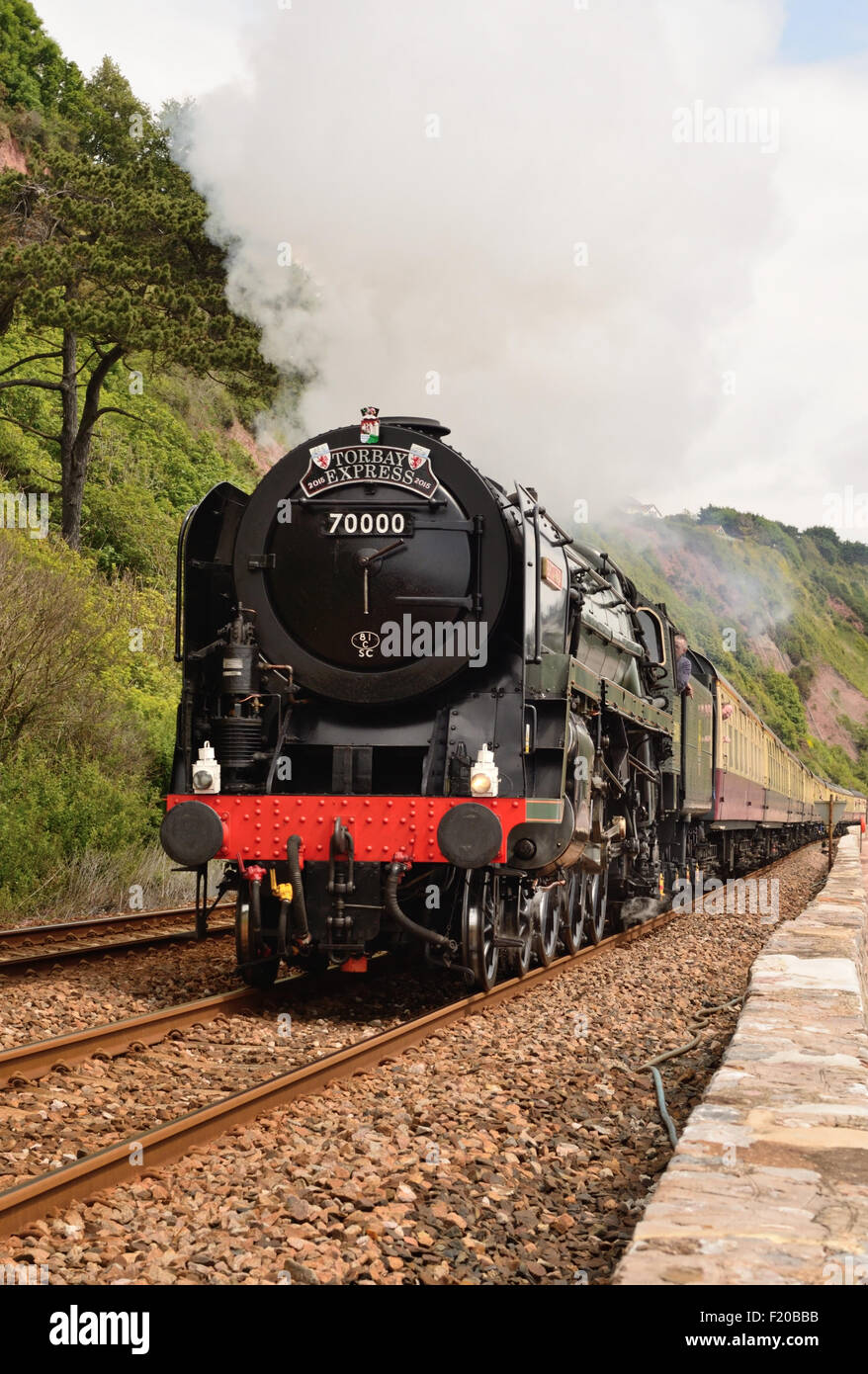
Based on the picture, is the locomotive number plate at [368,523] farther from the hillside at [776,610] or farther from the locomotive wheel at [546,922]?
the hillside at [776,610]

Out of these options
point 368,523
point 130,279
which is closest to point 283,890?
point 368,523

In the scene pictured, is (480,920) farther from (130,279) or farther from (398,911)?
→ (130,279)

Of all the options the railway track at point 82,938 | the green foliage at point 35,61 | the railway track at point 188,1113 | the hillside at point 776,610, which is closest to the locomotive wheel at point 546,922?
the railway track at point 188,1113

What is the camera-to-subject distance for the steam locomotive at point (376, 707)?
6598 millimetres

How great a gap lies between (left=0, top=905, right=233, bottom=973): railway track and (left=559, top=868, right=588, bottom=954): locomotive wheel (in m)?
2.83

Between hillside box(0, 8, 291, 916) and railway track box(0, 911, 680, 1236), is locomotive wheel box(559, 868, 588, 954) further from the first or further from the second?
hillside box(0, 8, 291, 916)

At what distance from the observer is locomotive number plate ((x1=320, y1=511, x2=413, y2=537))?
700cm

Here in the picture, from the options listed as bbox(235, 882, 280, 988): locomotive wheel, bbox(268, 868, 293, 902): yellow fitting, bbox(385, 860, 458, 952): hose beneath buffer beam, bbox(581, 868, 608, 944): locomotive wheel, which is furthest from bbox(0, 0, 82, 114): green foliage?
bbox(385, 860, 458, 952): hose beneath buffer beam

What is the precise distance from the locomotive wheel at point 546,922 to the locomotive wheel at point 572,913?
0.09m

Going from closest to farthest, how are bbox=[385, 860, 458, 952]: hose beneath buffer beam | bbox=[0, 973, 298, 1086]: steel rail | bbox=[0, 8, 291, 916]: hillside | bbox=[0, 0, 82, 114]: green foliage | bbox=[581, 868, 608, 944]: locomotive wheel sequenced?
1. bbox=[0, 973, 298, 1086]: steel rail
2. bbox=[385, 860, 458, 952]: hose beneath buffer beam
3. bbox=[581, 868, 608, 944]: locomotive wheel
4. bbox=[0, 8, 291, 916]: hillside
5. bbox=[0, 0, 82, 114]: green foliage

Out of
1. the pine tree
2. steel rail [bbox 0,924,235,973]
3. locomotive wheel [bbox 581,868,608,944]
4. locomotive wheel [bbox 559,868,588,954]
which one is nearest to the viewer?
steel rail [bbox 0,924,235,973]

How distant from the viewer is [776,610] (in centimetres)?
9256

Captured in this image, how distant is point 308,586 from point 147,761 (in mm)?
7040

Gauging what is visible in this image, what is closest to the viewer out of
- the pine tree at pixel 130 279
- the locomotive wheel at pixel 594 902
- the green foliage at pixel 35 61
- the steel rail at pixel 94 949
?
the steel rail at pixel 94 949
